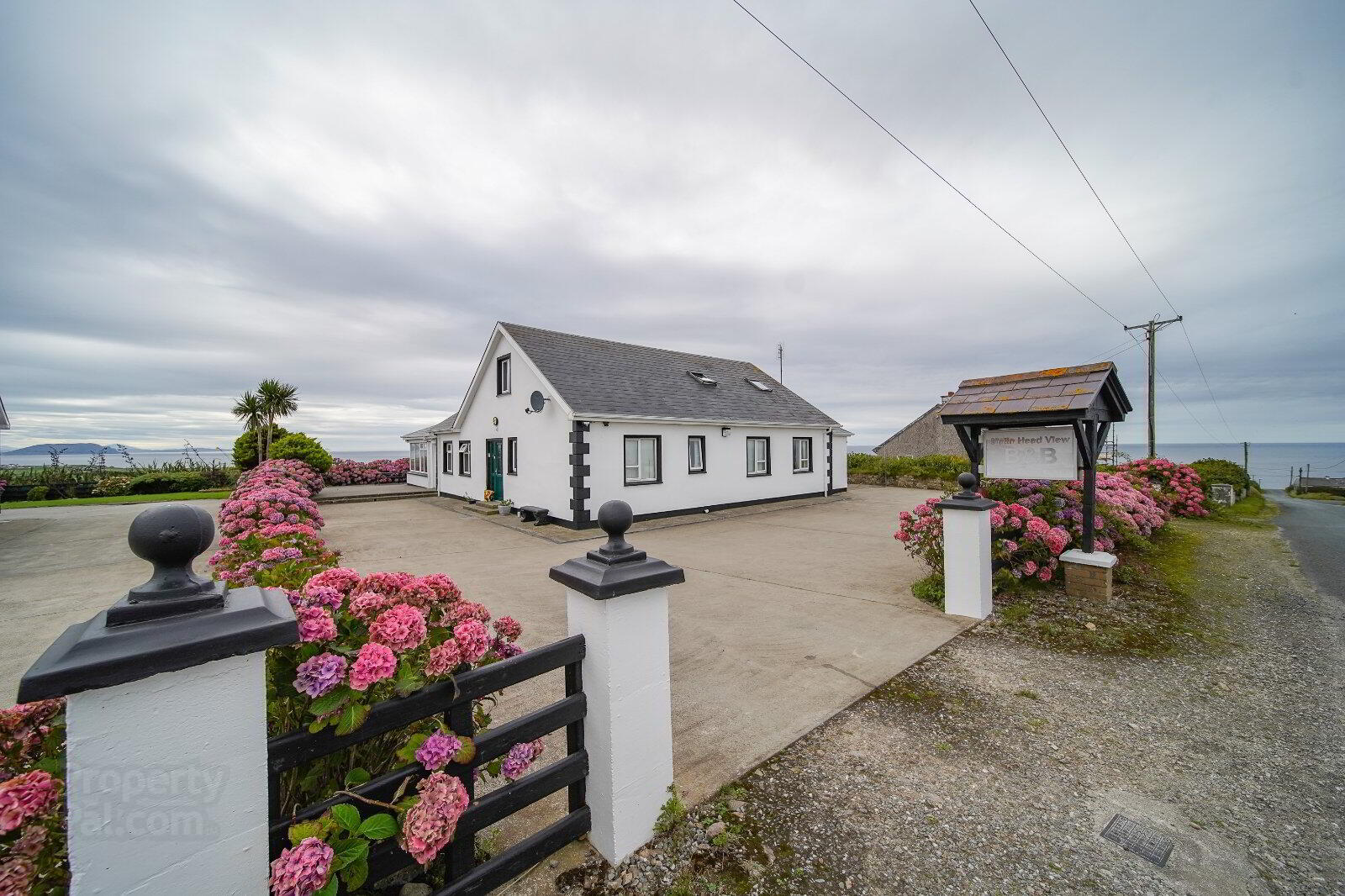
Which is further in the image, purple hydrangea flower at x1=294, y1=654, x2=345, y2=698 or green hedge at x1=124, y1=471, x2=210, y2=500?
green hedge at x1=124, y1=471, x2=210, y2=500

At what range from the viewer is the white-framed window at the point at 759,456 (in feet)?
51.3

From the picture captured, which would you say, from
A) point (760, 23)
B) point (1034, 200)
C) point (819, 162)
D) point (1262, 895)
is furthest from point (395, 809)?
point (1034, 200)

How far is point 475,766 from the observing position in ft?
6.32

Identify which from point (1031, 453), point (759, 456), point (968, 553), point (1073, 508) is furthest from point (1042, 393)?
point (759, 456)

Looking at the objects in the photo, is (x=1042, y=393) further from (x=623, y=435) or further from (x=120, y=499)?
(x=120, y=499)

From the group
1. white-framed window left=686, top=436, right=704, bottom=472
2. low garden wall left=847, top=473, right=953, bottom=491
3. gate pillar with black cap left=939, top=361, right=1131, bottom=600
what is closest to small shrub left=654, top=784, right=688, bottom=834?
gate pillar with black cap left=939, top=361, right=1131, bottom=600

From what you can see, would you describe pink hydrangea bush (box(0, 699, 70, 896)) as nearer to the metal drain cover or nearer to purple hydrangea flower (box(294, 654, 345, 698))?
purple hydrangea flower (box(294, 654, 345, 698))

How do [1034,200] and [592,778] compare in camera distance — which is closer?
[592,778]

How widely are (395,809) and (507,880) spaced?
79cm

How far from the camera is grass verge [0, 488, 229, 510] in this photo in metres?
16.7

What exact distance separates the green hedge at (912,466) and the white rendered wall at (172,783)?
20.9 metres

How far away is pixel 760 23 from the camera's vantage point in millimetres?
4973

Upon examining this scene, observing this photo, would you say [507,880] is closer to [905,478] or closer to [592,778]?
[592,778]

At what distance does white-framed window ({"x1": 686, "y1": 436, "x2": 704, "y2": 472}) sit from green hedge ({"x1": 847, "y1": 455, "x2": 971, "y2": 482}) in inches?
431
